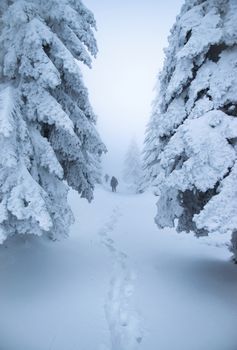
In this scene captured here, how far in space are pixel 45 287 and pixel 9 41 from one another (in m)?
6.93

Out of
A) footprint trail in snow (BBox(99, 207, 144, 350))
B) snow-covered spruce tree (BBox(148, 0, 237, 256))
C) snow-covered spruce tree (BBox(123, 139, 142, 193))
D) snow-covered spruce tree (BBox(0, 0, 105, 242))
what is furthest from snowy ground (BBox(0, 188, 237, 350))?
snow-covered spruce tree (BBox(123, 139, 142, 193))

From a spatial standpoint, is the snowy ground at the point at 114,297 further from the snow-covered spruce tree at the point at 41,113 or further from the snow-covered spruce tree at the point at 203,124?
the snow-covered spruce tree at the point at 203,124

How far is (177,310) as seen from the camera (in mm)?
8875

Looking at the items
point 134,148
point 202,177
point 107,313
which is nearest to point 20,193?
point 107,313

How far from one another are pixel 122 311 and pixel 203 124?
504 centimetres

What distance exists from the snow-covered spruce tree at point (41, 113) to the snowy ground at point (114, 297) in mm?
1355

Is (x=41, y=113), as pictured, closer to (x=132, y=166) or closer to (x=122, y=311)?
(x=122, y=311)

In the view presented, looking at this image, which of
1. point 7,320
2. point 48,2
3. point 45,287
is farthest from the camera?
point 48,2

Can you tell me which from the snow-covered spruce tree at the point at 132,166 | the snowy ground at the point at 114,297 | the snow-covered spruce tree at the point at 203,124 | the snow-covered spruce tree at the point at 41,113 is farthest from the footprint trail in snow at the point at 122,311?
the snow-covered spruce tree at the point at 132,166

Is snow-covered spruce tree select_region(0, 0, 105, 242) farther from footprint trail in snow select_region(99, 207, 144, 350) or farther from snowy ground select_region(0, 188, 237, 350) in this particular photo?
footprint trail in snow select_region(99, 207, 144, 350)

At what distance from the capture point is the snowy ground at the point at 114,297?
7531 millimetres

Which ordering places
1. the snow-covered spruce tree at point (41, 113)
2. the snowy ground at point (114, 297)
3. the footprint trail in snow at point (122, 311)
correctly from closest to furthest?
the footprint trail in snow at point (122, 311)
the snowy ground at point (114, 297)
the snow-covered spruce tree at point (41, 113)

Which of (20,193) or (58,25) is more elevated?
(58,25)

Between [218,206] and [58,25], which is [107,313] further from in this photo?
[58,25]
